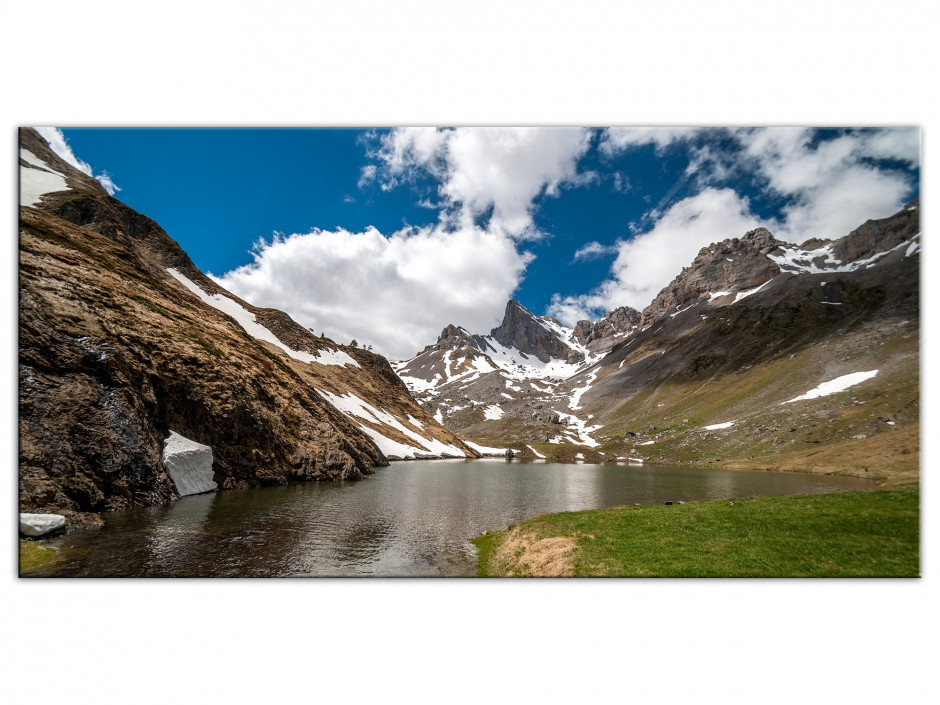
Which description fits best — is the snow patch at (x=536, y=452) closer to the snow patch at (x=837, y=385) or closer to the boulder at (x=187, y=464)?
the snow patch at (x=837, y=385)

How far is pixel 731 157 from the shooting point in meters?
19.2

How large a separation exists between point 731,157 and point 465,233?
1377cm

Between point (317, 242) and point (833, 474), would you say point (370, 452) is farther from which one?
point (833, 474)

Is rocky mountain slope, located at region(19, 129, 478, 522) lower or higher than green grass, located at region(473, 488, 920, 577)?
higher

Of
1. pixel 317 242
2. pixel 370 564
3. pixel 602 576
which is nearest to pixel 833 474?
pixel 602 576

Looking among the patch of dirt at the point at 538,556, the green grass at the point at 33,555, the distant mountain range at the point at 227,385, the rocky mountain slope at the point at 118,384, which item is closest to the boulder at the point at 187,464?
the distant mountain range at the point at 227,385

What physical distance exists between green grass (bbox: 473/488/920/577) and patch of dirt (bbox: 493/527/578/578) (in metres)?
0.11

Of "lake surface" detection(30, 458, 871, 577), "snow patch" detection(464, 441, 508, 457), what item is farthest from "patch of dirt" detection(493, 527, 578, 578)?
"snow patch" detection(464, 441, 508, 457)

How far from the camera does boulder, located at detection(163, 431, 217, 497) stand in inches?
1107

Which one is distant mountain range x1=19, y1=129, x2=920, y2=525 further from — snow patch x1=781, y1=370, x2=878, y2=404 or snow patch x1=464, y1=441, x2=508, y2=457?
snow patch x1=464, y1=441, x2=508, y2=457

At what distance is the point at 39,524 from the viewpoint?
1581 cm

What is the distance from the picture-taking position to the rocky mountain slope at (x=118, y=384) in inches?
756

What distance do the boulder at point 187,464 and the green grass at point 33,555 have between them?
43.4 ft

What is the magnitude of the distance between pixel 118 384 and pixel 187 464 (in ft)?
25.9
